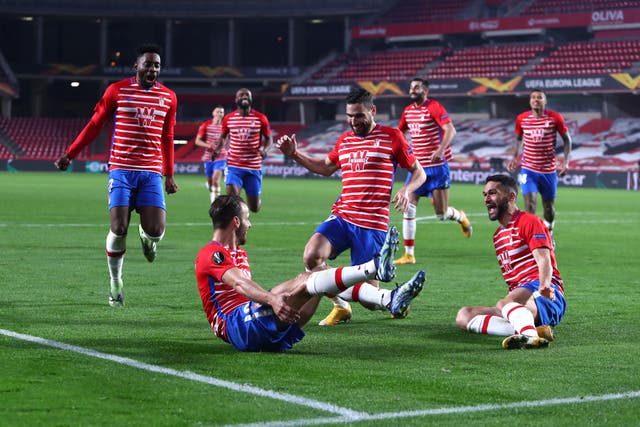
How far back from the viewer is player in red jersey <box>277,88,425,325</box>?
8.87 meters

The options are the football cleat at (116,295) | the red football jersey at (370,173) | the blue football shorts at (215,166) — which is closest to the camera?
the red football jersey at (370,173)

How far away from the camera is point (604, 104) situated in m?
51.6

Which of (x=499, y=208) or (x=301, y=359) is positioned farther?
(x=499, y=208)

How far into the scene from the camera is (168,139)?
10.6 meters

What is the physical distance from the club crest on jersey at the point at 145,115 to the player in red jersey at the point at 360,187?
1.83 metres

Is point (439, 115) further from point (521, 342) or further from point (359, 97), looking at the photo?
point (521, 342)

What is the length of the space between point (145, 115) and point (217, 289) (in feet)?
10.9

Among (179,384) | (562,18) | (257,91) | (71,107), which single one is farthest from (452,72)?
(179,384)

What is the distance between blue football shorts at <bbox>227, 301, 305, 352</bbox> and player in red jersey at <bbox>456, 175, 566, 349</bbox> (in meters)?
1.72

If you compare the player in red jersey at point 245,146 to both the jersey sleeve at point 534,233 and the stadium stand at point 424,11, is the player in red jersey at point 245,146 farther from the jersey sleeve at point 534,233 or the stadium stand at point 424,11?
the stadium stand at point 424,11

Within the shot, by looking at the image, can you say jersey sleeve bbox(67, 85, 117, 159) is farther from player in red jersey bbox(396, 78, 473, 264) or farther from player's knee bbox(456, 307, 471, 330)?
player in red jersey bbox(396, 78, 473, 264)

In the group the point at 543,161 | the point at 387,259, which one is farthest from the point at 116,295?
the point at 543,161

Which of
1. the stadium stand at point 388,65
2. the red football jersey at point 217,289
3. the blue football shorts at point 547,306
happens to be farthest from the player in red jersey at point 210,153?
the stadium stand at point 388,65

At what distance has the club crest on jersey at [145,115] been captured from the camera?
1027 cm
